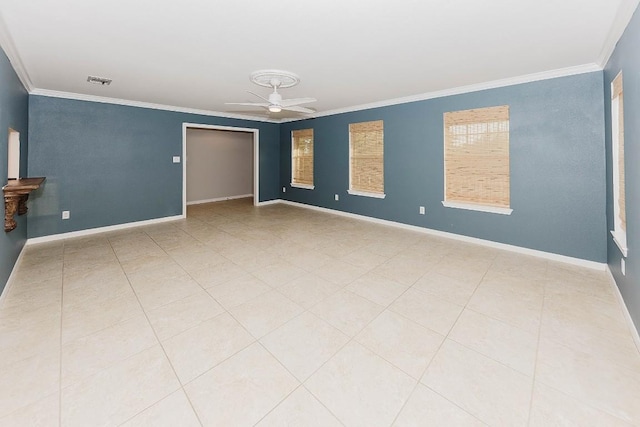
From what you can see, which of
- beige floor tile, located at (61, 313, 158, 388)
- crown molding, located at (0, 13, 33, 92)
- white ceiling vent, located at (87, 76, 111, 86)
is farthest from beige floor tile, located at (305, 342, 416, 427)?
white ceiling vent, located at (87, 76, 111, 86)

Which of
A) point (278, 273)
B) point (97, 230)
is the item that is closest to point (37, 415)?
point (278, 273)

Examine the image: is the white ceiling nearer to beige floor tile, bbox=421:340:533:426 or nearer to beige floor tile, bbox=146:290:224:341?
beige floor tile, bbox=146:290:224:341

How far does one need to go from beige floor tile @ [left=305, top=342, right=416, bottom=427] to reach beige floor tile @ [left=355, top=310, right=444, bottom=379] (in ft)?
0.26

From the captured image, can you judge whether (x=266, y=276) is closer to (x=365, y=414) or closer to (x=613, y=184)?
(x=365, y=414)

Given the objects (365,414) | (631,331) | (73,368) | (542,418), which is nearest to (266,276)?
(73,368)

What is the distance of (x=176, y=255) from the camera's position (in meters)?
3.80

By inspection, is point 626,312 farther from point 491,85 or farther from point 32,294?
point 32,294

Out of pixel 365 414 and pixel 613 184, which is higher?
pixel 613 184

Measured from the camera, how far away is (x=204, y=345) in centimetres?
195

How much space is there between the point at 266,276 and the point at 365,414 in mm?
1907

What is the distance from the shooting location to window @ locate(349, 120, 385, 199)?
5.54 m

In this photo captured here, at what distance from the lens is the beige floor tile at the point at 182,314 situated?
2.15 meters

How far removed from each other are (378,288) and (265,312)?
114cm

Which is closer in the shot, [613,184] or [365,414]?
[365,414]
